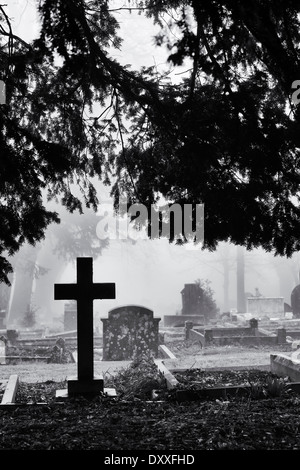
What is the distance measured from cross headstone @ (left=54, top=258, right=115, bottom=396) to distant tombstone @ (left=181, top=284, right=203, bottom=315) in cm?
1634

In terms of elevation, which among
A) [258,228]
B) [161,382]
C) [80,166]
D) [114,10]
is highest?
[114,10]

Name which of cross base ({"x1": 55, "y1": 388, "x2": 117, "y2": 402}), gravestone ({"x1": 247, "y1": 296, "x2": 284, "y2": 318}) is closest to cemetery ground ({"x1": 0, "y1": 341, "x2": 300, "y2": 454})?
cross base ({"x1": 55, "y1": 388, "x2": 117, "y2": 402})

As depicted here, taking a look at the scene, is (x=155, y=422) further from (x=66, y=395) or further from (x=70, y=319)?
(x=70, y=319)

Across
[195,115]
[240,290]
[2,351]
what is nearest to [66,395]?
[195,115]

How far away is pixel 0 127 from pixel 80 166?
1.49 meters

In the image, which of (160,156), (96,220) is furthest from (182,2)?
(96,220)

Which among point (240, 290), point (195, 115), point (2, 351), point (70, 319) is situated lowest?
point (70, 319)

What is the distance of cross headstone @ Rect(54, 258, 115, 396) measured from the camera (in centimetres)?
480

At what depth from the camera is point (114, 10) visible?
15.7 feet

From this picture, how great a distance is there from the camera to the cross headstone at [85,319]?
4805mm

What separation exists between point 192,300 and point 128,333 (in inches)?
391

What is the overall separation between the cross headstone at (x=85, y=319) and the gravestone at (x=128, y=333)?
6.56m

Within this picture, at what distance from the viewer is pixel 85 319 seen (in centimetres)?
497
